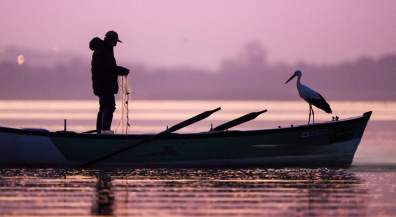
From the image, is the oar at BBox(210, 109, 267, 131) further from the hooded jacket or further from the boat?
the hooded jacket

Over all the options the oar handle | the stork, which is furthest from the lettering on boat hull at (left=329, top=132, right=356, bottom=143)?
the oar handle

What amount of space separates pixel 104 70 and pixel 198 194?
27.1ft

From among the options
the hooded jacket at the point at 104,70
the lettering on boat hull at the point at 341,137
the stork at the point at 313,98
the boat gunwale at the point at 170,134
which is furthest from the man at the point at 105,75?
the lettering on boat hull at the point at 341,137

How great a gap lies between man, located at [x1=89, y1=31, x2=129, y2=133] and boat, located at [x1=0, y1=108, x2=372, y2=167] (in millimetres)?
493

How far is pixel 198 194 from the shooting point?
10672 millimetres

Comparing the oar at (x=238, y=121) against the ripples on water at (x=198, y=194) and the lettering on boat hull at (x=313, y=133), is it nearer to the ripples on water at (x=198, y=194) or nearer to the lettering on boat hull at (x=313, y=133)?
the lettering on boat hull at (x=313, y=133)

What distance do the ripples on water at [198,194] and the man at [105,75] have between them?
2842 mm

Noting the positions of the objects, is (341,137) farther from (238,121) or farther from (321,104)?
(238,121)

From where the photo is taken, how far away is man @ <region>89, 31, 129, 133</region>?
Answer: 59.4ft

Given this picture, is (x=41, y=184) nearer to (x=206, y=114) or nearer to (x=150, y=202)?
(x=150, y=202)

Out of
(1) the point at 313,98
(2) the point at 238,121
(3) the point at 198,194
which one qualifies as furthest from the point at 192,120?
(3) the point at 198,194

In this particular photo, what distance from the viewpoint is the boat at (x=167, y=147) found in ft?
59.2

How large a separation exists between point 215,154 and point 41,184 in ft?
20.7

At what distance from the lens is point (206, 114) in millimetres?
19109
